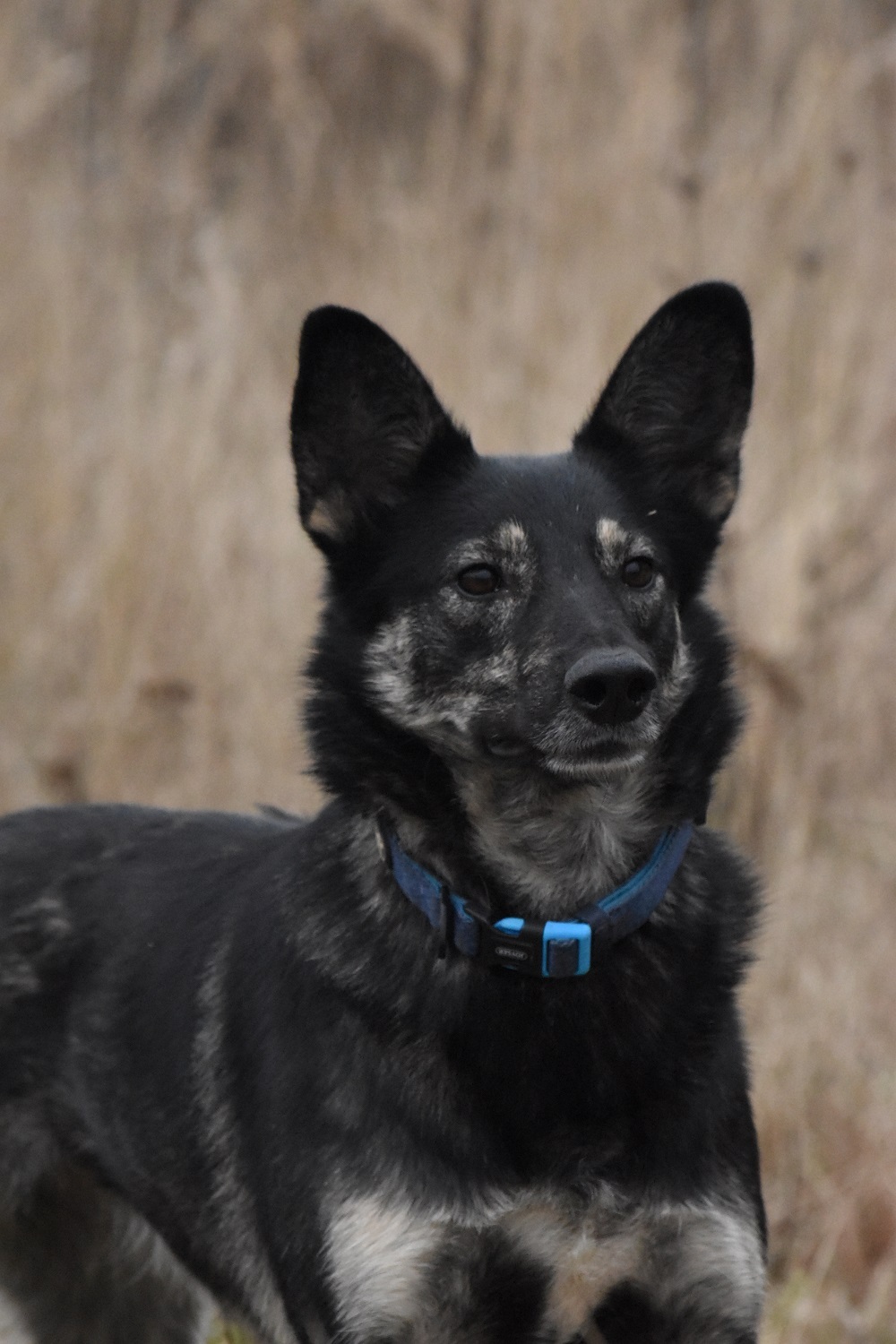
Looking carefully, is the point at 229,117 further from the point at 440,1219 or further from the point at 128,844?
the point at 440,1219

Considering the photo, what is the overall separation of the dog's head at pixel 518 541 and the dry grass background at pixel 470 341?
220 cm

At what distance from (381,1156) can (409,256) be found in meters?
3.88

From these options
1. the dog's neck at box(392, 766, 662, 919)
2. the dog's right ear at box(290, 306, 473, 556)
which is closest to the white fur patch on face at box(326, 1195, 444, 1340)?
the dog's neck at box(392, 766, 662, 919)

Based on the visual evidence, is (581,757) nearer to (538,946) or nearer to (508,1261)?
(538,946)

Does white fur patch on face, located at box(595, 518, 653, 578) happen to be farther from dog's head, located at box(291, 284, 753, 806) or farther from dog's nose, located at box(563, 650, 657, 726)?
dog's nose, located at box(563, 650, 657, 726)

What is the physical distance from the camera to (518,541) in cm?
276

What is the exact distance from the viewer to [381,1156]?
2.54 m

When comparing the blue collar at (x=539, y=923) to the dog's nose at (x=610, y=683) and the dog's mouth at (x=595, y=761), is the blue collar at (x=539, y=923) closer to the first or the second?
the dog's mouth at (x=595, y=761)

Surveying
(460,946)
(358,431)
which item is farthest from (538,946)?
(358,431)

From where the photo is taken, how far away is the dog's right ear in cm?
285

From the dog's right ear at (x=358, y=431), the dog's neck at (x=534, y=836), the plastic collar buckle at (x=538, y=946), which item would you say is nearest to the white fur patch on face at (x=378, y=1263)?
the plastic collar buckle at (x=538, y=946)

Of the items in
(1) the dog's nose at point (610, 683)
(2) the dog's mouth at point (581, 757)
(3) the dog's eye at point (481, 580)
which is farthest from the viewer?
(3) the dog's eye at point (481, 580)

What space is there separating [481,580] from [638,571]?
10.3 inches

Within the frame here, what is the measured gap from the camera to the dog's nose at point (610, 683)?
2473 mm
